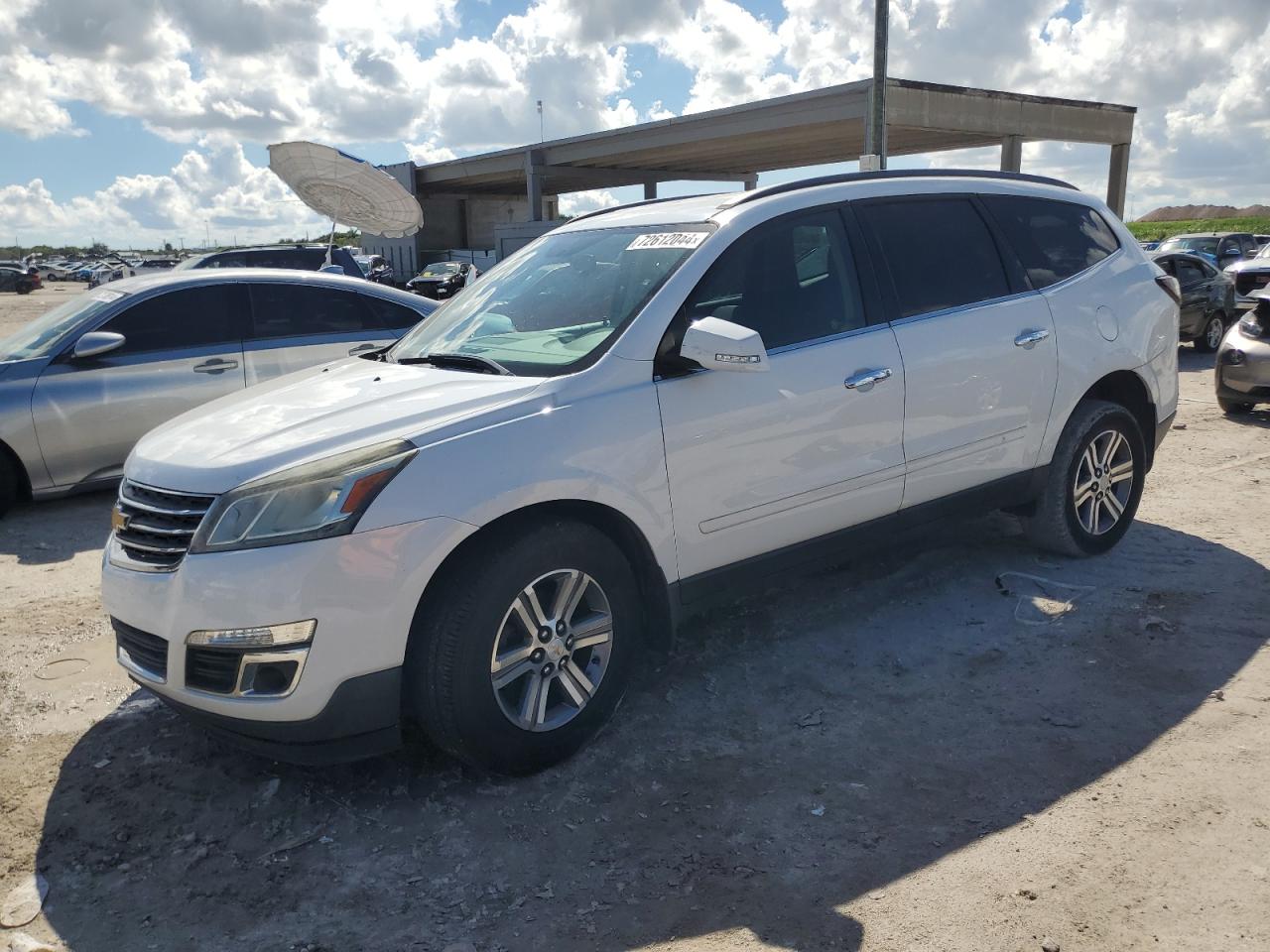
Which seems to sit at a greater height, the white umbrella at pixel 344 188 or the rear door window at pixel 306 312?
the white umbrella at pixel 344 188

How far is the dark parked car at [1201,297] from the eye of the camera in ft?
48.0

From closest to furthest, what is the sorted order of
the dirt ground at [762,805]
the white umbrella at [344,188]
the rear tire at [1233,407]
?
1. the dirt ground at [762,805]
2. the rear tire at [1233,407]
3. the white umbrella at [344,188]

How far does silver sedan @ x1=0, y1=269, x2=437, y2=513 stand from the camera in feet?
22.0

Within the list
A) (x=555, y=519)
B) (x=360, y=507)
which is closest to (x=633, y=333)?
(x=555, y=519)

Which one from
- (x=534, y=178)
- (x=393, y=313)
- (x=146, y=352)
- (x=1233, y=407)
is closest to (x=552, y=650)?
(x=146, y=352)

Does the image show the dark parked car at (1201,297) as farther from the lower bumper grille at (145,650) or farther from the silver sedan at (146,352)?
the lower bumper grille at (145,650)

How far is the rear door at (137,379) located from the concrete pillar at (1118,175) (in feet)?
90.7

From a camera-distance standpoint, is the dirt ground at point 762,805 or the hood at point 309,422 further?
the hood at point 309,422

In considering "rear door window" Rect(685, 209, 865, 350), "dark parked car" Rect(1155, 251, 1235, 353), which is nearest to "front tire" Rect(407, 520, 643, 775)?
"rear door window" Rect(685, 209, 865, 350)

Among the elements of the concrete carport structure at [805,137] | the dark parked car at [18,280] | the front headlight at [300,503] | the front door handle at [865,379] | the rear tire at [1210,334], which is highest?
the concrete carport structure at [805,137]

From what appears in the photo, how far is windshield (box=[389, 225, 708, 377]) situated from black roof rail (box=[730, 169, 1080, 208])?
0.36 m

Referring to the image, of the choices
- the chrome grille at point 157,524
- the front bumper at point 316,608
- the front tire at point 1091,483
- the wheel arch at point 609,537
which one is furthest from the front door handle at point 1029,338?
the chrome grille at point 157,524

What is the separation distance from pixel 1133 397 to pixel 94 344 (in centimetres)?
637

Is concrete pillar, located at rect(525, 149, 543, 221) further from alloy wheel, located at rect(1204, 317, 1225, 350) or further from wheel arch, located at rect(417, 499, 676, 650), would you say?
wheel arch, located at rect(417, 499, 676, 650)
